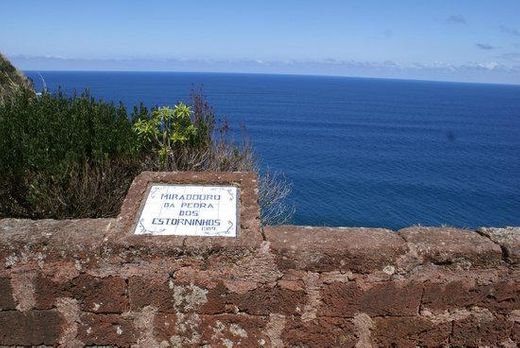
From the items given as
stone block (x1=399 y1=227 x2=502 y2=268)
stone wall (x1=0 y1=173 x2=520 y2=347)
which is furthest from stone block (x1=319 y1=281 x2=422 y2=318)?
stone block (x1=399 y1=227 x2=502 y2=268)

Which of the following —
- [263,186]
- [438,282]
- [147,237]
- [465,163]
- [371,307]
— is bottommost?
[465,163]

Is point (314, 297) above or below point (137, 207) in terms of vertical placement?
below

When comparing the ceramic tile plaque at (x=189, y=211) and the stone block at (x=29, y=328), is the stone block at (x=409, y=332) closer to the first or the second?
the ceramic tile plaque at (x=189, y=211)

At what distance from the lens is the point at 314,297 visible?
3453 mm

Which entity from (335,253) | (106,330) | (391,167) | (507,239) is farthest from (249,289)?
(391,167)

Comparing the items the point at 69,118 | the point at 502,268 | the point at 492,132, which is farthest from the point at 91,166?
the point at 492,132

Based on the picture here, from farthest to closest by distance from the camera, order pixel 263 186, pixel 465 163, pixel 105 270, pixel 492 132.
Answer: pixel 492 132 < pixel 465 163 < pixel 263 186 < pixel 105 270

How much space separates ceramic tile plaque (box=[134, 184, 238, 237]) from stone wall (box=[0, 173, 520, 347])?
0.35ft

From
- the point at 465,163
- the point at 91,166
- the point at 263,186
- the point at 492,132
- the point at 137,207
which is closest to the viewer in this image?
the point at 137,207

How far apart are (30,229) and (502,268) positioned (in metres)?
3.66

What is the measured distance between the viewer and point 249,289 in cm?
343

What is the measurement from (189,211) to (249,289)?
2.60ft

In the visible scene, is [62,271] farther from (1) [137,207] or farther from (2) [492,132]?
(2) [492,132]

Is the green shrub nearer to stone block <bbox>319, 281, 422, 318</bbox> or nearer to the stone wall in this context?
the stone wall
